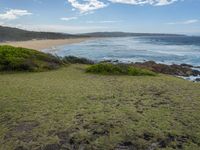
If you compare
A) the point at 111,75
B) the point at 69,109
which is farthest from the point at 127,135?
the point at 111,75

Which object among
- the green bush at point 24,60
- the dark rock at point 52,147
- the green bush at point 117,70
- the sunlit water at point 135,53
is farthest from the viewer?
the sunlit water at point 135,53

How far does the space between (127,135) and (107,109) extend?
157 cm

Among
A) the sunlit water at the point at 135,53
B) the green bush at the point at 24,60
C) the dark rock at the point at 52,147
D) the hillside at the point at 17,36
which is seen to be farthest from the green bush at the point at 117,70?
the hillside at the point at 17,36

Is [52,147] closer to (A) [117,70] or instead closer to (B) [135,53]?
(A) [117,70]

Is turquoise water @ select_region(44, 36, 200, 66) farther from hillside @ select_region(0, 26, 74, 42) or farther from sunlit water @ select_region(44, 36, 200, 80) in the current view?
hillside @ select_region(0, 26, 74, 42)

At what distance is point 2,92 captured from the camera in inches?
350

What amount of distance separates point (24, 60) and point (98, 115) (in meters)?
8.51

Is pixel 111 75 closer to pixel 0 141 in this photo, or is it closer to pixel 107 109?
pixel 107 109

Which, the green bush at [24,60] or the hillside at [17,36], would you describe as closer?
the green bush at [24,60]

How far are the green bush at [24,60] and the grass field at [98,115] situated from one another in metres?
3.28

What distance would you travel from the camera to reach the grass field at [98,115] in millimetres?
5543

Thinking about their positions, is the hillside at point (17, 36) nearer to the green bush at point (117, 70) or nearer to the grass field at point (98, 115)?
the green bush at point (117, 70)

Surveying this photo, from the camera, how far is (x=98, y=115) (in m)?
6.77

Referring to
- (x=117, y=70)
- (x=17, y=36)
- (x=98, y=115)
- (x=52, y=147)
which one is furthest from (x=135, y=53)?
(x=17, y=36)
